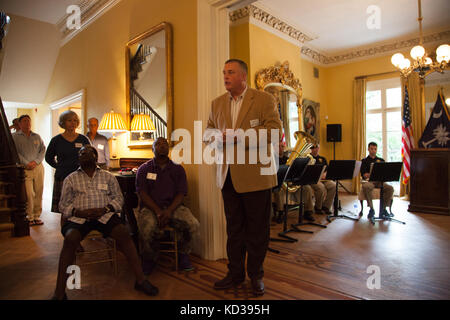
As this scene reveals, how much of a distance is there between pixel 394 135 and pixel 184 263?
692 centimetres

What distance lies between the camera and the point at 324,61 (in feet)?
26.8

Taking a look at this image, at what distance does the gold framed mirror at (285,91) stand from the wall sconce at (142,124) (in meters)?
2.39

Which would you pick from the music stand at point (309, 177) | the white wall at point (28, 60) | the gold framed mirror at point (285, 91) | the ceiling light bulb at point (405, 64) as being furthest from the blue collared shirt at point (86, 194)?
the ceiling light bulb at point (405, 64)

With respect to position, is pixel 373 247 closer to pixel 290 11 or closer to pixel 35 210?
pixel 290 11

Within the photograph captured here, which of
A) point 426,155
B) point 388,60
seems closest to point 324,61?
point 388,60

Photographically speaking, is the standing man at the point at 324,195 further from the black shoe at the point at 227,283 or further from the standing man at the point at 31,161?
the standing man at the point at 31,161

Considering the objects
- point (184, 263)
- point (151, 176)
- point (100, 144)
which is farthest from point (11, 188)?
point (184, 263)

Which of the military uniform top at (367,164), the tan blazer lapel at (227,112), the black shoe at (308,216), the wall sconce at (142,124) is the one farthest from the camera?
the military uniform top at (367,164)

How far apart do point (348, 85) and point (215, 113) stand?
266 inches

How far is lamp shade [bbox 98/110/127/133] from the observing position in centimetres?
414

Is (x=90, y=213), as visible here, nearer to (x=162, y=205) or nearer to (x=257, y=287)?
(x=162, y=205)

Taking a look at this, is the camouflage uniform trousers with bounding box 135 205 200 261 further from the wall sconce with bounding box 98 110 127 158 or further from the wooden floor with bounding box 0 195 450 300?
the wall sconce with bounding box 98 110 127 158

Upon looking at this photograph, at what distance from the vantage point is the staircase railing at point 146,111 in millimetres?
3615

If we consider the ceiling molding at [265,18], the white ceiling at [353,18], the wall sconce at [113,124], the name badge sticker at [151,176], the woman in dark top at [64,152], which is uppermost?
the white ceiling at [353,18]
